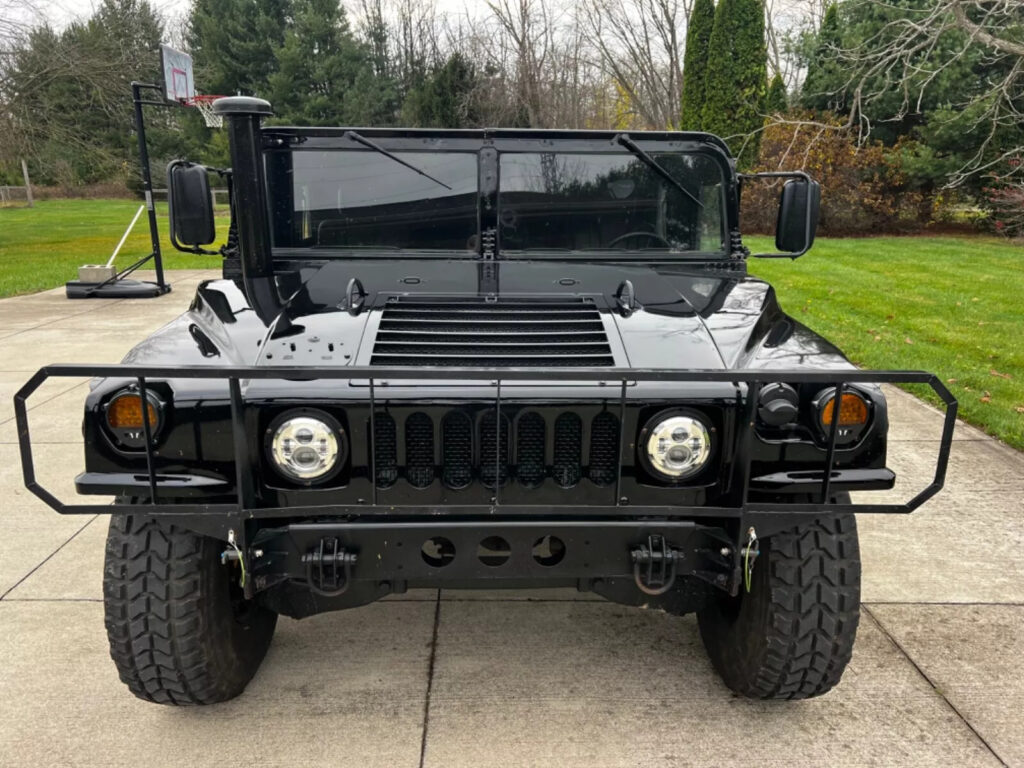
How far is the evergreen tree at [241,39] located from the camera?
35.6 metres

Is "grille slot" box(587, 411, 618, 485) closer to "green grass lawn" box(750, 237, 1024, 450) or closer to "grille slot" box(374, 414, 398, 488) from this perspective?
"grille slot" box(374, 414, 398, 488)

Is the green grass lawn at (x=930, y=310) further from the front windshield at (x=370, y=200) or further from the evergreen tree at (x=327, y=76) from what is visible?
the evergreen tree at (x=327, y=76)

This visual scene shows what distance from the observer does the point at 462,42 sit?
27.8m

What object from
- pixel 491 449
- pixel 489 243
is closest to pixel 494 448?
pixel 491 449

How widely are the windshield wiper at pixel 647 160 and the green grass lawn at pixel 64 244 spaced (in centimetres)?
636

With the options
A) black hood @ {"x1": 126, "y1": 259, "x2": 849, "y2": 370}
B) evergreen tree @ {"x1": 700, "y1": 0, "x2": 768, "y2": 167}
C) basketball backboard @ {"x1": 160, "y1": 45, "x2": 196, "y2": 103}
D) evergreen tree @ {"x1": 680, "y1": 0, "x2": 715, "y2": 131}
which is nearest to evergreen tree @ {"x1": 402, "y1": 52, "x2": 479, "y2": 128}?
evergreen tree @ {"x1": 680, "y1": 0, "x2": 715, "y2": 131}

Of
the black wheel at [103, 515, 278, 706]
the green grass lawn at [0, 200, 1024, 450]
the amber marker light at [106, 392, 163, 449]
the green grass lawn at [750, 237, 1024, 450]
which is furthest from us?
the green grass lawn at [0, 200, 1024, 450]

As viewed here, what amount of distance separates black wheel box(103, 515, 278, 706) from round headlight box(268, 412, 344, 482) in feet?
1.49

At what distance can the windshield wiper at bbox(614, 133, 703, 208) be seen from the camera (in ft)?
10.8

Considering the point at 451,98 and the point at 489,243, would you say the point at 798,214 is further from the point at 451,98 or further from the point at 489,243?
the point at 451,98

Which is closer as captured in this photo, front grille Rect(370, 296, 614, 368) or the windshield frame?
front grille Rect(370, 296, 614, 368)

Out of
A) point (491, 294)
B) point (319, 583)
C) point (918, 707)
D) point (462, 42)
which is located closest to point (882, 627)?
point (918, 707)

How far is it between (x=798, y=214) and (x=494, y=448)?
2006mm

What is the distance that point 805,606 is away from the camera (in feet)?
7.84
